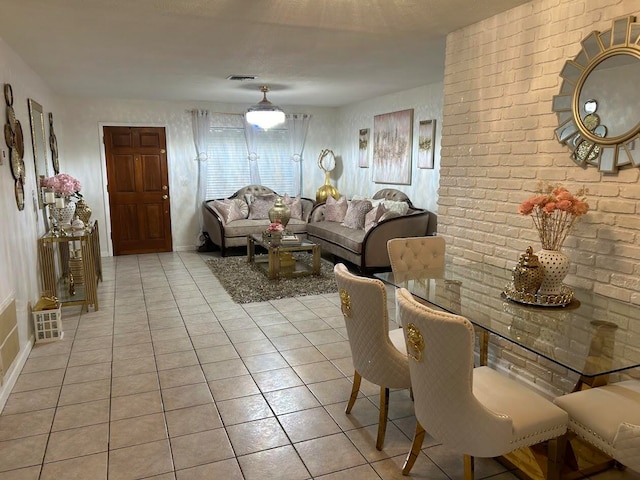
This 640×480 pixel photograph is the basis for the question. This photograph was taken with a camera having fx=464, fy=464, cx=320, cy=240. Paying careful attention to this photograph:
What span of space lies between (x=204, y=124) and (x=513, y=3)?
528 centimetres

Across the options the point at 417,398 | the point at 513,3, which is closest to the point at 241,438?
the point at 417,398

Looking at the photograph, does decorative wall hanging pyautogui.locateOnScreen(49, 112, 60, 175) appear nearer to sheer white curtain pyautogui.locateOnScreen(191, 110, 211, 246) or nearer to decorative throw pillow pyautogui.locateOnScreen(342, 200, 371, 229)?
sheer white curtain pyautogui.locateOnScreen(191, 110, 211, 246)

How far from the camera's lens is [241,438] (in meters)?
2.33

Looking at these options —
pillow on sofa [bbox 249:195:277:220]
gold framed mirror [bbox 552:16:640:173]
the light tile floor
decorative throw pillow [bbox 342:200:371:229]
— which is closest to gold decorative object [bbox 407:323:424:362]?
the light tile floor

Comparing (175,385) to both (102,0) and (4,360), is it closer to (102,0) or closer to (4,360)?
(4,360)

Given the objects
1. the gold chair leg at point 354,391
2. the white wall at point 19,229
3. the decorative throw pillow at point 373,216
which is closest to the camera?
the gold chair leg at point 354,391

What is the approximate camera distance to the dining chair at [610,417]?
1516 mm

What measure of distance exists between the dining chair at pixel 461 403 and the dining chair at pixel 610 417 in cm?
7

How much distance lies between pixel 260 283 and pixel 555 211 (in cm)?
349

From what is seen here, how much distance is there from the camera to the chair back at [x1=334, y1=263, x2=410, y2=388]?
6.74 ft

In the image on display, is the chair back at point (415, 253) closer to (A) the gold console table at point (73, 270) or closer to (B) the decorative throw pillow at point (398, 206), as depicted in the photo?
(B) the decorative throw pillow at point (398, 206)

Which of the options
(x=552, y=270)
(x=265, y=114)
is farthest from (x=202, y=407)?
(x=265, y=114)

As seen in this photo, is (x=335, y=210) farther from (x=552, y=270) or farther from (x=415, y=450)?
(x=415, y=450)

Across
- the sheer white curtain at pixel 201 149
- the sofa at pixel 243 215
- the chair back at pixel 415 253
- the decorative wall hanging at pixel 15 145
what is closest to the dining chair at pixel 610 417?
the chair back at pixel 415 253
